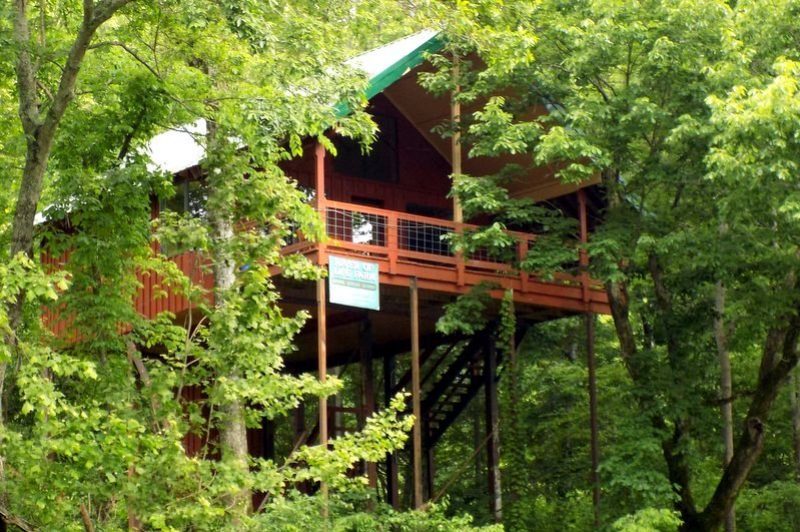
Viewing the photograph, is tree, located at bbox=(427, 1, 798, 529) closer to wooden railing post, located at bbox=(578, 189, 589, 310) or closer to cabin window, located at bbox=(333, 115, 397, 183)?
wooden railing post, located at bbox=(578, 189, 589, 310)

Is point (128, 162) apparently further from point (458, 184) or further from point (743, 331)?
point (743, 331)

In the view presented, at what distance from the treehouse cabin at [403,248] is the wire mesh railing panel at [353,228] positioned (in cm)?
3

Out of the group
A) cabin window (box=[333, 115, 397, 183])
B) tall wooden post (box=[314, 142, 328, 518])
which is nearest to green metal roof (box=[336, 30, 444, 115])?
tall wooden post (box=[314, 142, 328, 518])

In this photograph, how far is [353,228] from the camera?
22.3 metres

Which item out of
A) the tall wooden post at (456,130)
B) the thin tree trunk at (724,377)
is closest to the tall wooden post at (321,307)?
the tall wooden post at (456,130)

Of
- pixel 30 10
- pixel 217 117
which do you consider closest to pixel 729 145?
pixel 217 117

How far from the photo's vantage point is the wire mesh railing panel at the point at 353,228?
888 inches

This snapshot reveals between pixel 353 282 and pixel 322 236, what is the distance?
414cm

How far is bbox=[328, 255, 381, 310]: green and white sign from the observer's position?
20906 millimetres

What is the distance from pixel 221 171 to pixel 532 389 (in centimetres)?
1499

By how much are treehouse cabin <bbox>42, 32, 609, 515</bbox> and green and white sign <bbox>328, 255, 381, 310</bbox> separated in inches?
0.8

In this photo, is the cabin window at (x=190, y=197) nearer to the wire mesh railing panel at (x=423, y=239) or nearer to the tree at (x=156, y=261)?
the wire mesh railing panel at (x=423, y=239)

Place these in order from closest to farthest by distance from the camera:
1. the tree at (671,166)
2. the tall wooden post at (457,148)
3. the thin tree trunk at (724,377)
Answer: the tree at (671,166) < the tall wooden post at (457,148) < the thin tree trunk at (724,377)

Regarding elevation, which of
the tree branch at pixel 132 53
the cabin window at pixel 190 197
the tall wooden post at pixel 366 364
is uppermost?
the cabin window at pixel 190 197
